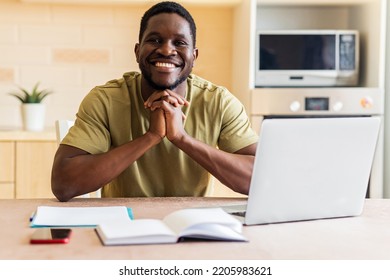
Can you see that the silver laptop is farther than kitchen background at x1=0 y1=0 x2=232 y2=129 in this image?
No

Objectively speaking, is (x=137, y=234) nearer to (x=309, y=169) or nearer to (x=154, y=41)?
(x=309, y=169)

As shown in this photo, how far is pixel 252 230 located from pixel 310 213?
0.60 ft

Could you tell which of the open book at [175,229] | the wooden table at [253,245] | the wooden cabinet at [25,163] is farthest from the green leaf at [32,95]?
the open book at [175,229]

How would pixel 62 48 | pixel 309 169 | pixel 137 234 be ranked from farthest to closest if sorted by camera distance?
1. pixel 62 48
2. pixel 309 169
3. pixel 137 234

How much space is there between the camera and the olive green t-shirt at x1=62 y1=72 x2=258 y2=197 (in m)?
2.07

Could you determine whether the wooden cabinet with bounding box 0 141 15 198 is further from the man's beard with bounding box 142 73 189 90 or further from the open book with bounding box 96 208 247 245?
the open book with bounding box 96 208 247 245

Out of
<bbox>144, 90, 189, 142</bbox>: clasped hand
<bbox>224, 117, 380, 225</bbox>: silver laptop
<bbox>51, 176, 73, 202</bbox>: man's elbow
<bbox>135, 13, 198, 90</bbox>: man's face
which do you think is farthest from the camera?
<bbox>135, 13, 198, 90</bbox>: man's face

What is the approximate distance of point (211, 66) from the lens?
3.63 metres

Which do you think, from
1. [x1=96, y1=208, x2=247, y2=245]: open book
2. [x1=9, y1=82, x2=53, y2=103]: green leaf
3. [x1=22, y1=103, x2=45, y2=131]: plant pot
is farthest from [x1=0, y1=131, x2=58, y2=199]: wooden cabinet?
[x1=96, y1=208, x2=247, y2=245]: open book

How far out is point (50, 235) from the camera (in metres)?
1.30

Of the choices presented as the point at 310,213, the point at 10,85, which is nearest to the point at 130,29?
the point at 10,85

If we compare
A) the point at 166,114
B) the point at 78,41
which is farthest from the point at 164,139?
the point at 78,41

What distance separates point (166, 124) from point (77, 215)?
19.7 inches

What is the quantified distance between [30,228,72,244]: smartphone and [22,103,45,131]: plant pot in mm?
1963
